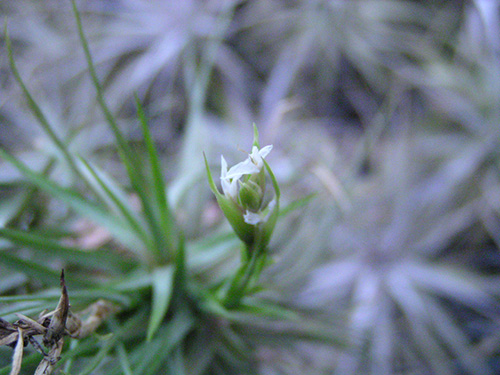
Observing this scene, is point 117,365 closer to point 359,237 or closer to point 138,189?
point 138,189

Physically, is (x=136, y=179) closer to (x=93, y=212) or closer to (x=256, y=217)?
(x=93, y=212)

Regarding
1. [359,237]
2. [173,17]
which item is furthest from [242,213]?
[173,17]

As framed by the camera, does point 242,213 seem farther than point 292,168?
No

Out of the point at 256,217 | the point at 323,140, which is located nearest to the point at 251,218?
the point at 256,217

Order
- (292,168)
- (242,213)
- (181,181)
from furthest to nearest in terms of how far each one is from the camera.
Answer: (292,168) < (181,181) < (242,213)

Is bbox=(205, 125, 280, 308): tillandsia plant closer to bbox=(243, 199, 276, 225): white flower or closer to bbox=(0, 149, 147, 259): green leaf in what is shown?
bbox=(243, 199, 276, 225): white flower

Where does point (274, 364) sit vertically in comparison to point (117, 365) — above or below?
below

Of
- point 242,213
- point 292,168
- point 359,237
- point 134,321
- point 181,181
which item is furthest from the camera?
point 359,237
